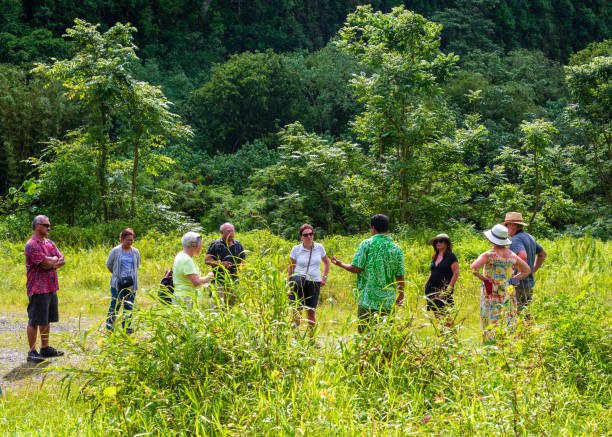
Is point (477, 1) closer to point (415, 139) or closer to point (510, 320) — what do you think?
point (415, 139)

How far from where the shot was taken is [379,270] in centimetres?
643

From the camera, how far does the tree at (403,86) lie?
685 inches

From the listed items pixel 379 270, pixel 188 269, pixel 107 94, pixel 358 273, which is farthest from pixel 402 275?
pixel 107 94

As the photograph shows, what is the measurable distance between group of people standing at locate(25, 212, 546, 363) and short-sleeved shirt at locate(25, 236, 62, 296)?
0.03ft

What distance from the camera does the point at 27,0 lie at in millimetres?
36594

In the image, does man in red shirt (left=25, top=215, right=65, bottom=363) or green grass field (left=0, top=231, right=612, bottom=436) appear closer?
green grass field (left=0, top=231, right=612, bottom=436)

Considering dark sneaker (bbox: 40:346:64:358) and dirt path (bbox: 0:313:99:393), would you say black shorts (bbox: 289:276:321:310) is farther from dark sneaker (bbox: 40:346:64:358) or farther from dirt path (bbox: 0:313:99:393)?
dark sneaker (bbox: 40:346:64:358)

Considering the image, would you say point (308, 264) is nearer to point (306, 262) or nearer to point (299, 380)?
point (306, 262)

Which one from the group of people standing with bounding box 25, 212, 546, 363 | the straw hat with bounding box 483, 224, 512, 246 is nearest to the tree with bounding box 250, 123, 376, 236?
the group of people standing with bounding box 25, 212, 546, 363

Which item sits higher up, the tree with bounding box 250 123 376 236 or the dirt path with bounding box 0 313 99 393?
the tree with bounding box 250 123 376 236

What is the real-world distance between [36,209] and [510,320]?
47.3 feet

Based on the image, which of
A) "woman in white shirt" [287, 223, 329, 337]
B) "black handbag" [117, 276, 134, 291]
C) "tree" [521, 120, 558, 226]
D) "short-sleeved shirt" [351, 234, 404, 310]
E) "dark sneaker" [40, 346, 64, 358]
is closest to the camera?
"short-sleeved shirt" [351, 234, 404, 310]

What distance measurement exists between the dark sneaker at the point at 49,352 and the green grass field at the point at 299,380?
1.29 metres

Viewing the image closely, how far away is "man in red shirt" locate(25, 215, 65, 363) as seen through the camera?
24.3ft
